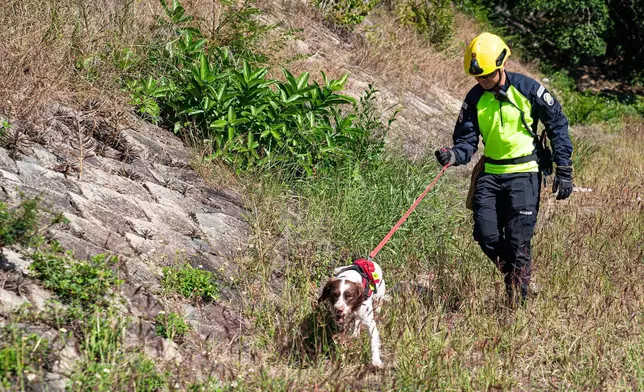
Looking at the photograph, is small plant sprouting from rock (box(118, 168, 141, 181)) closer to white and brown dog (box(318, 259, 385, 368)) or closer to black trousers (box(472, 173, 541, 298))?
white and brown dog (box(318, 259, 385, 368))

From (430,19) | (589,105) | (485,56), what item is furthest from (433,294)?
(589,105)

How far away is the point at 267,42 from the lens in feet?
30.3

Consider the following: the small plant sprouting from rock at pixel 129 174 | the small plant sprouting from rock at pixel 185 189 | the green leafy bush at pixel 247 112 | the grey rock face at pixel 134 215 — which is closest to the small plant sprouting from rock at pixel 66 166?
the grey rock face at pixel 134 215

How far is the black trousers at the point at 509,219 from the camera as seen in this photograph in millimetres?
5352

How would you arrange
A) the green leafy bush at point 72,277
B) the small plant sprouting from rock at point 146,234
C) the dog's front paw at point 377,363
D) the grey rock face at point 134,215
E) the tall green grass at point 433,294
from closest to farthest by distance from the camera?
the green leafy bush at point 72,277 → the grey rock face at point 134,215 → the tall green grass at point 433,294 → the dog's front paw at point 377,363 → the small plant sprouting from rock at point 146,234

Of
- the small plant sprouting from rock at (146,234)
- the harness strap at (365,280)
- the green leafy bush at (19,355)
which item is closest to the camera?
the green leafy bush at (19,355)

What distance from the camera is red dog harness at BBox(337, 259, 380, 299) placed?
469 cm

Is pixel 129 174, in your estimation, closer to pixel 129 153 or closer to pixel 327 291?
pixel 129 153

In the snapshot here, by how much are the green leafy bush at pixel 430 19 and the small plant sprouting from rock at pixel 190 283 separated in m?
9.96

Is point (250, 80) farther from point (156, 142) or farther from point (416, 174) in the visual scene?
point (416, 174)

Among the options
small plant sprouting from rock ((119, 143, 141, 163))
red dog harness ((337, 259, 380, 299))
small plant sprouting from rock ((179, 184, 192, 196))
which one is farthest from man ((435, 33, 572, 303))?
small plant sprouting from rock ((119, 143, 141, 163))

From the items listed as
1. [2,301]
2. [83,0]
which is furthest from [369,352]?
[83,0]

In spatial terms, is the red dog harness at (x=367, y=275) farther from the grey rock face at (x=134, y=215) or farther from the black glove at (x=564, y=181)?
the black glove at (x=564, y=181)

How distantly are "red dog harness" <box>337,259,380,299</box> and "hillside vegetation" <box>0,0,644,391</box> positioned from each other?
231 millimetres
